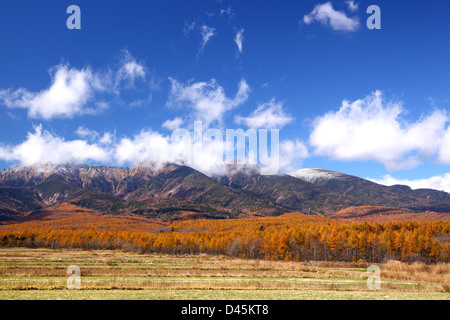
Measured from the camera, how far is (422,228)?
16975 cm

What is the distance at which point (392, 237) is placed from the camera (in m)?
144

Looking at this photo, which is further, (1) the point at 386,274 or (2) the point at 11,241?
(2) the point at 11,241
